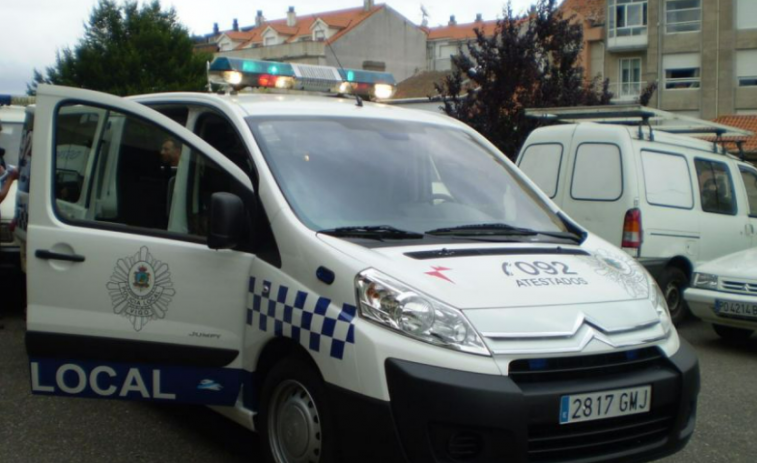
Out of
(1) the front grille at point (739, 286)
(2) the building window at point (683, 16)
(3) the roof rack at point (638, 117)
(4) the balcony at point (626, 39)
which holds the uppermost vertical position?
(2) the building window at point (683, 16)

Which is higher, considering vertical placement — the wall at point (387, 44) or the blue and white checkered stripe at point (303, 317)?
the wall at point (387, 44)

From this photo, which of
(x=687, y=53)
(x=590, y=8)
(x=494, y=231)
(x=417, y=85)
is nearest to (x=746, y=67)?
(x=687, y=53)

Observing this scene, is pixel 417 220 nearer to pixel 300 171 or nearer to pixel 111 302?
pixel 300 171

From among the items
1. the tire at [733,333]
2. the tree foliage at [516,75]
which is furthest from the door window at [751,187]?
the tree foliage at [516,75]

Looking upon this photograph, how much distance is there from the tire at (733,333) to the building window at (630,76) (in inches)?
1783

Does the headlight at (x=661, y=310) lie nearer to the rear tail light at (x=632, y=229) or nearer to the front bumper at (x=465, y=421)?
the front bumper at (x=465, y=421)

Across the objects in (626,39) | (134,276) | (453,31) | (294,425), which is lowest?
(294,425)

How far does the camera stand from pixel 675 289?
32.2 ft

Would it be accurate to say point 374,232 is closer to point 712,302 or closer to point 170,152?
point 170,152

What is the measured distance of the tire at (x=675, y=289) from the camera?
9.62 m

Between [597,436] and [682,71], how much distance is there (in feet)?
161

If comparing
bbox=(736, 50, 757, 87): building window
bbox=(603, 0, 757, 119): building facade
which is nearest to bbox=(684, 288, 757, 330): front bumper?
bbox=(603, 0, 757, 119): building facade

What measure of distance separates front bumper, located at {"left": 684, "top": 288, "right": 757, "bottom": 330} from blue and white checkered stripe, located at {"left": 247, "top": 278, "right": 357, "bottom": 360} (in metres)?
5.50

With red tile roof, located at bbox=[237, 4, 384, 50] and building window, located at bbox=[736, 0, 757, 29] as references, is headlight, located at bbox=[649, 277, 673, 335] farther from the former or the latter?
red tile roof, located at bbox=[237, 4, 384, 50]
